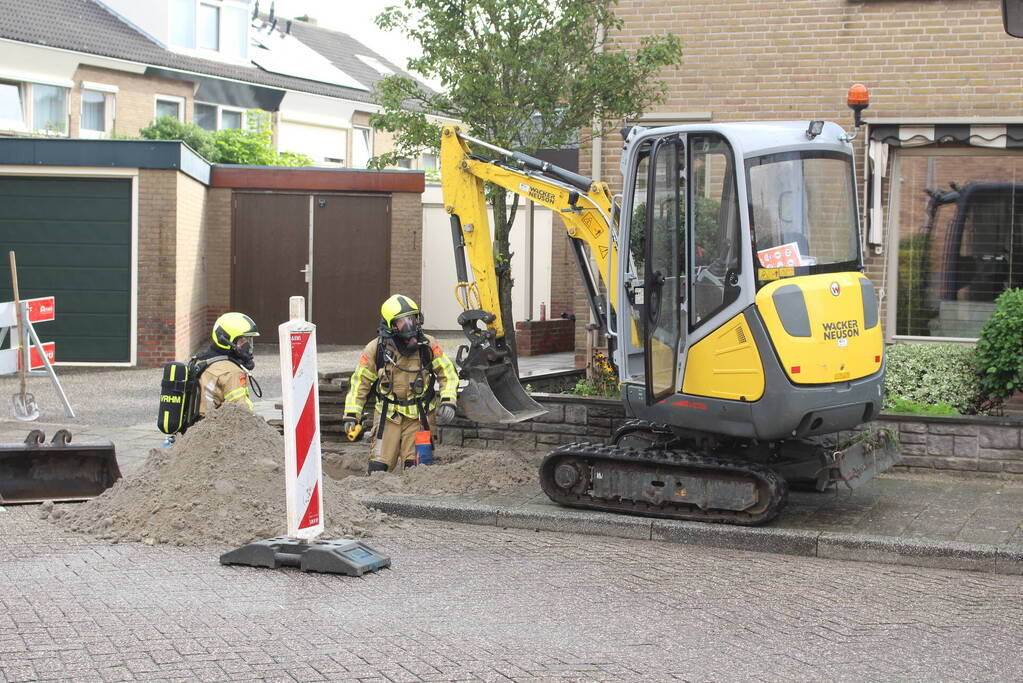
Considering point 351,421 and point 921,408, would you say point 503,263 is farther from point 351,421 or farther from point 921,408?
point 921,408

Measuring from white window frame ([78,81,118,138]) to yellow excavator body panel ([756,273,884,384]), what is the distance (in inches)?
1034

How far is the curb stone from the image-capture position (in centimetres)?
771

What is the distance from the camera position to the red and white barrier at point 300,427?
7.29 m

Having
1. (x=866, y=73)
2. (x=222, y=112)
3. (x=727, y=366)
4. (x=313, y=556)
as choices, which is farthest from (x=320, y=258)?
(x=313, y=556)

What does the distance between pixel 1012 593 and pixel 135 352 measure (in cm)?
1491

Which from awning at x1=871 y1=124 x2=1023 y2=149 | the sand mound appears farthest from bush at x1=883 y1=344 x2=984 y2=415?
the sand mound

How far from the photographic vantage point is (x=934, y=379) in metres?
11.3

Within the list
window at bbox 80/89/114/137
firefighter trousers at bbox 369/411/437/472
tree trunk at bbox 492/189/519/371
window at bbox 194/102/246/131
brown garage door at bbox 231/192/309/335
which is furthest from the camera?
window at bbox 194/102/246/131

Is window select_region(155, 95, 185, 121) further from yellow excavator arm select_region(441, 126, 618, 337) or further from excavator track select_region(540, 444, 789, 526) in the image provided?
excavator track select_region(540, 444, 789, 526)

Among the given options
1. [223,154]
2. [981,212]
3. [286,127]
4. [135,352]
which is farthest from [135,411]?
[286,127]

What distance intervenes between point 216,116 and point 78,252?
16.8 m

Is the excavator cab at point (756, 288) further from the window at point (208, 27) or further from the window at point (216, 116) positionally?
the window at point (208, 27)

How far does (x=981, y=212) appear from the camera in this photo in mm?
13273

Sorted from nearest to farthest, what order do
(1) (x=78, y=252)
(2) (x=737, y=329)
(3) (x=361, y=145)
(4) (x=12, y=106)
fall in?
(2) (x=737, y=329), (1) (x=78, y=252), (4) (x=12, y=106), (3) (x=361, y=145)
